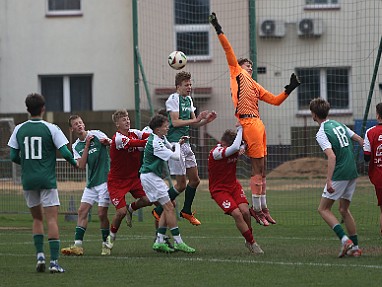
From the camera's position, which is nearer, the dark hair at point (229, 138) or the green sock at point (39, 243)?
the green sock at point (39, 243)

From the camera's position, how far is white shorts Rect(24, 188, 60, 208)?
1223 cm

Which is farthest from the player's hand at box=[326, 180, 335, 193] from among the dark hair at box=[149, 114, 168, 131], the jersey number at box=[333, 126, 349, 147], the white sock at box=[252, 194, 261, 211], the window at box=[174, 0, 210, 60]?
the window at box=[174, 0, 210, 60]

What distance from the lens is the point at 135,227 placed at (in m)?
18.9

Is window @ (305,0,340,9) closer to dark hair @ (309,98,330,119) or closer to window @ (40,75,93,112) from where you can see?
dark hair @ (309,98,330,119)

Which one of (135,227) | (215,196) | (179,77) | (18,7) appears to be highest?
(18,7)

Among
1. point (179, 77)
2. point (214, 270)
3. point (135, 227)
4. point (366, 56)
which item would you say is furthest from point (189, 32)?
point (214, 270)

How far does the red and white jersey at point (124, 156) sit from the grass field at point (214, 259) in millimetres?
1139

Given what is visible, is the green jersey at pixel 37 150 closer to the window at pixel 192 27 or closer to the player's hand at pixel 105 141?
the player's hand at pixel 105 141

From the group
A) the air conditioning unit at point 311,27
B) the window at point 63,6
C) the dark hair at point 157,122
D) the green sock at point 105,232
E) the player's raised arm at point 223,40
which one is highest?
the window at point 63,6

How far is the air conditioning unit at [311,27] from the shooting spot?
2293cm

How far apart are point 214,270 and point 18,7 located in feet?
86.4

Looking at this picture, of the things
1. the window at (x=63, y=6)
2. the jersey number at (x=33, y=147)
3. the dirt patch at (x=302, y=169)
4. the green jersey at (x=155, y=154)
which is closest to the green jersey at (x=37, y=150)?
the jersey number at (x=33, y=147)

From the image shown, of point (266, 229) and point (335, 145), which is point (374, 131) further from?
point (266, 229)

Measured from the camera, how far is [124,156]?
14758mm
